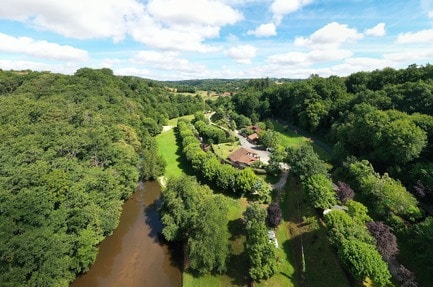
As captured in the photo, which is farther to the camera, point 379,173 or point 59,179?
point 379,173

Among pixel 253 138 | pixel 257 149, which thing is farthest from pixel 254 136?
pixel 257 149

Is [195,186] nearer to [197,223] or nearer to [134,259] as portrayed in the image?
[197,223]

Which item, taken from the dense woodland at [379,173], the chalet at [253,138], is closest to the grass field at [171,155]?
the chalet at [253,138]

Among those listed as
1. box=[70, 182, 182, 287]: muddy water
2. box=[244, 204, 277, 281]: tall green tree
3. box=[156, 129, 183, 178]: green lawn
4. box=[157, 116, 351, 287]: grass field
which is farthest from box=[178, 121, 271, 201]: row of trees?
box=[244, 204, 277, 281]: tall green tree

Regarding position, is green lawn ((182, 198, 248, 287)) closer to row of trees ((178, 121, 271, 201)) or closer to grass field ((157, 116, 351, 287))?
grass field ((157, 116, 351, 287))

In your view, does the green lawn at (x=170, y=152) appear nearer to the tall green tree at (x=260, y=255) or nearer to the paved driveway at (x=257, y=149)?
the paved driveway at (x=257, y=149)
